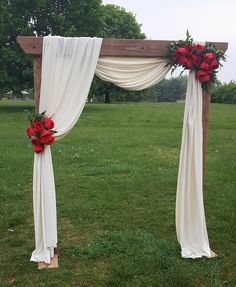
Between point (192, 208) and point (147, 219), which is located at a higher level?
point (192, 208)

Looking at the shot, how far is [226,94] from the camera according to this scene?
1999 inches

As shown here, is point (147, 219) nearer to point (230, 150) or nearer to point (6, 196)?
point (6, 196)

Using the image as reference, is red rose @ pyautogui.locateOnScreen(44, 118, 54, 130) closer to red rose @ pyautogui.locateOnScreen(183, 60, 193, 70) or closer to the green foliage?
red rose @ pyautogui.locateOnScreen(183, 60, 193, 70)

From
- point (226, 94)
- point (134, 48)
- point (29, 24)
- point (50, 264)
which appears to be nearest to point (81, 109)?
point (134, 48)

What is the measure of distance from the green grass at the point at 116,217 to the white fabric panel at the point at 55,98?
1.49 ft

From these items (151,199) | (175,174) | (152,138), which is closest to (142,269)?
(151,199)

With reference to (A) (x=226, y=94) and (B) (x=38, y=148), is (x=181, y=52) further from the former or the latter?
(A) (x=226, y=94)

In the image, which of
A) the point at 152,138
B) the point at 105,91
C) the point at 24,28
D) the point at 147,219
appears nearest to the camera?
the point at 147,219

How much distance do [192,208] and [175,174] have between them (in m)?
4.59

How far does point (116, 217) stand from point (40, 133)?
2.50 metres

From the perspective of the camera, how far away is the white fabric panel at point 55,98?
223 inches

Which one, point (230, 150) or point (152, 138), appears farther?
point (152, 138)

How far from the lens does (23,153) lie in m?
13.1

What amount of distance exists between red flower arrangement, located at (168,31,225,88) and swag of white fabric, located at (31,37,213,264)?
130 millimetres
